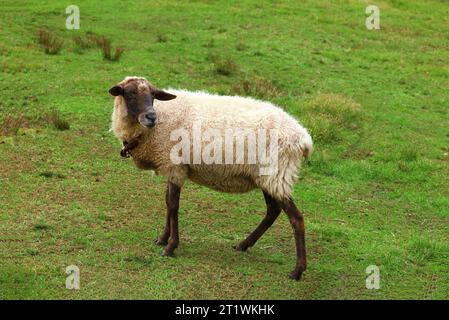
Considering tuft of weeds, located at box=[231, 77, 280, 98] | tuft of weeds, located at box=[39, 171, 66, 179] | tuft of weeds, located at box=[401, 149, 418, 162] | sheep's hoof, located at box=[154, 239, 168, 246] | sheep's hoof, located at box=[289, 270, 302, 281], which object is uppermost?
tuft of weeds, located at box=[231, 77, 280, 98]

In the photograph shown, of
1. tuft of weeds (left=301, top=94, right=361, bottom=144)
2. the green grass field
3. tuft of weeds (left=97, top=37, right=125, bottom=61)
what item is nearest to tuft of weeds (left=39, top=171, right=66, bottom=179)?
the green grass field

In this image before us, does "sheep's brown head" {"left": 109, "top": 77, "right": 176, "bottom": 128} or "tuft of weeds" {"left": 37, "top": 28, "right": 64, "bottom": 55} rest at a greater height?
"sheep's brown head" {"left": 109, "top": 77, "right": 176, "bottom": 128}

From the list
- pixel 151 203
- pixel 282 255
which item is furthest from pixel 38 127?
pixel 282 255

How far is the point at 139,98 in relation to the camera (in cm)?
923

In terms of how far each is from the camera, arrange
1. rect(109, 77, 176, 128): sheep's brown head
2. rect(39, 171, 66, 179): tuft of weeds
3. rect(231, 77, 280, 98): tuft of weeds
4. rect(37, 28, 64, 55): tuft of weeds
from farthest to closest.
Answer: rect(37, 28, 64, 55): tuft of weeds < rect(231, 77, 280, 98): tuft of weeds < rect(39, 171, 66, 179): tuft of weeds < rect(109, 77, 176, 128): sheep's brown head

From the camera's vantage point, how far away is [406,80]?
1917 centimetres

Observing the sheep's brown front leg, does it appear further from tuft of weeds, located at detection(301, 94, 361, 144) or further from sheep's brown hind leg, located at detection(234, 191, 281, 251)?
tuft of weeds, located at detection(301, 94, 361, 144)

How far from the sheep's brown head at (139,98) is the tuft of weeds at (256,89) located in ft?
24.3

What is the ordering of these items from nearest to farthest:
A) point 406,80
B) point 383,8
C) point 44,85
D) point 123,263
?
point 123,263
point 44,85
point 406,80
point 383,8

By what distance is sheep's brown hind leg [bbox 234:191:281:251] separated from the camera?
9.53 metres

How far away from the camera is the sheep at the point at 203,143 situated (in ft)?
29.7

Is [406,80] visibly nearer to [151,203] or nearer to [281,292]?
[151,203]

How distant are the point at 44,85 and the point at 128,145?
23.7 feet
